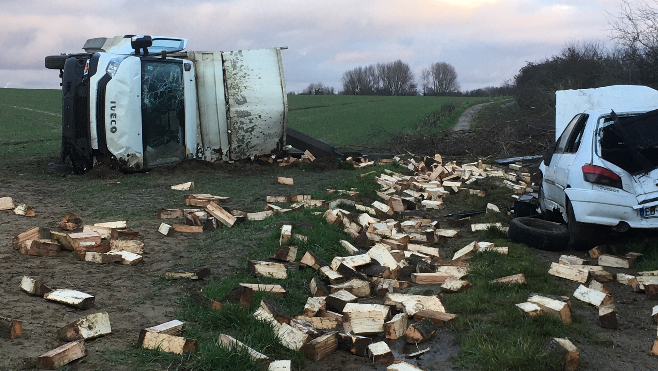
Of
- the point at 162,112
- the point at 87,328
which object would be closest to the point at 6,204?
the point at 162,112

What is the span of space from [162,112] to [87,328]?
9.88 m

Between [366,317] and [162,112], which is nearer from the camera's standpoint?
[366,317]

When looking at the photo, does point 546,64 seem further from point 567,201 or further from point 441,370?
point 441,370

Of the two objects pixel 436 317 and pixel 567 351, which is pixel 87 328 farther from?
pixel 567 351

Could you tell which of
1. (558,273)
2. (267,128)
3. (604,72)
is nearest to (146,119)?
(267,128)

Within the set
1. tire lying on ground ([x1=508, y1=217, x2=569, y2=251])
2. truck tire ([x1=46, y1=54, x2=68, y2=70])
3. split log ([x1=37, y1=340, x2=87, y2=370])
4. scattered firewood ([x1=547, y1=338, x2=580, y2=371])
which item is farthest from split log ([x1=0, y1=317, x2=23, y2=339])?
truck tire ([x1=46, y1=54, x2=68, y2=70])

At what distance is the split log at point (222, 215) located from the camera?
820 cm

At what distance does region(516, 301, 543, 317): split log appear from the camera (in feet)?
15.3

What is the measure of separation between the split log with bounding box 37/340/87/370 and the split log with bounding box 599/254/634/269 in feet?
17.9

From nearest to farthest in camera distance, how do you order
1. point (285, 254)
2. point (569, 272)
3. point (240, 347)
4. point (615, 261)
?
point (240, 347) < point (569, 272) < point (285, 254) < point (615, 261)

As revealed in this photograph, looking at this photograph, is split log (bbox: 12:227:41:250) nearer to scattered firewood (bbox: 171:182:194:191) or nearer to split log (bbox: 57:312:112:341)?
split log (bbox: 57:312:112:341)

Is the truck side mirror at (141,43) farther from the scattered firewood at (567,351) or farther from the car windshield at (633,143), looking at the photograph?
the scattered firewood at (567,351)

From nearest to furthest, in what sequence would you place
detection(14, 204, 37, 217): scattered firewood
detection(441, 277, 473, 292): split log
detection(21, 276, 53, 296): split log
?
detection(21, 276, 53, 296): split log
detection(441, 277, 473, 292): split log
detection(14, 204, 37, 217): scattered firewood

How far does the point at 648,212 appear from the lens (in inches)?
249
